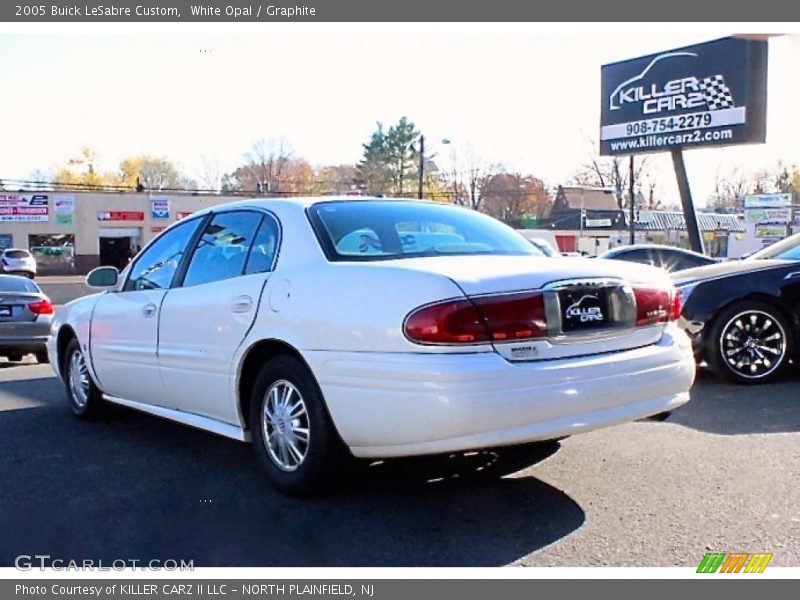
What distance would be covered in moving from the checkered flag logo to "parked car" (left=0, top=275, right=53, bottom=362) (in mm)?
17060

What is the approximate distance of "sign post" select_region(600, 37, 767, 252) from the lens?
20.1 m

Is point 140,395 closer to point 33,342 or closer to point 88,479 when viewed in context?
point 88,479

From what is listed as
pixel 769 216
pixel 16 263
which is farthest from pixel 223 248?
pixel 769 216

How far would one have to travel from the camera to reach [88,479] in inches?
173

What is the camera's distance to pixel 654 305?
13.2 ft

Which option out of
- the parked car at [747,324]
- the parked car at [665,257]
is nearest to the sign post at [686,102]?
the parked car at [665,257]

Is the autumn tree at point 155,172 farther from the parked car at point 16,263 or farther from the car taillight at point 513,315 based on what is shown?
the car taillight at point 513,315

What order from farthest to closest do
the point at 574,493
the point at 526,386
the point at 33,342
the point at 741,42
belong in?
the point at 741,42 → the point at 33,342 → the point at 574,493 → the point at 526,386

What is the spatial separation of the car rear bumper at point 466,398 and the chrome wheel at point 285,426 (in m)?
0.28

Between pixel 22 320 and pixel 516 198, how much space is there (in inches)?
2708

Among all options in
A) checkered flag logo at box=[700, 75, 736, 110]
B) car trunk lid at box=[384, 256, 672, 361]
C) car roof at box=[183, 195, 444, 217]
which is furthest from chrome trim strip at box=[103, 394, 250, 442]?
checkered flag logo at box=[700, 75, 736, 110]

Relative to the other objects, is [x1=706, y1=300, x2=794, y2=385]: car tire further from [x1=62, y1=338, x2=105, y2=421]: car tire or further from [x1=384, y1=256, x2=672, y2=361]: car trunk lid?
[x1=62, y1=338, x2=105, y2=421]: car tire

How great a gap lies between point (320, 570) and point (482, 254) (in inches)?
70.8

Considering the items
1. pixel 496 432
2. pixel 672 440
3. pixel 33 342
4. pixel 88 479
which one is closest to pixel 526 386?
pixel 496 432
